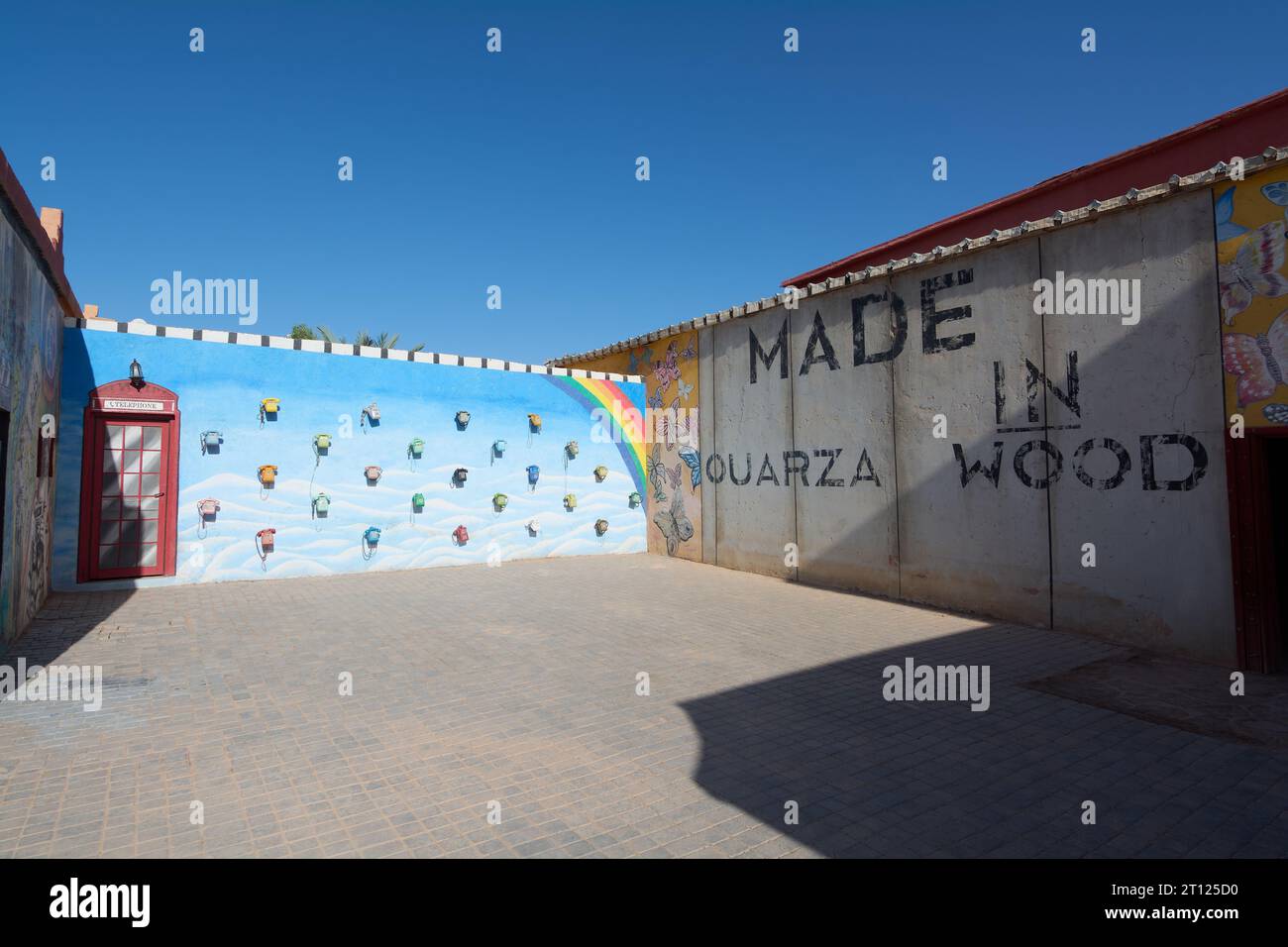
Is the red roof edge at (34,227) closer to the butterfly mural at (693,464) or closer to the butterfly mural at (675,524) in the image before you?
the butterfly mural at (693,464)

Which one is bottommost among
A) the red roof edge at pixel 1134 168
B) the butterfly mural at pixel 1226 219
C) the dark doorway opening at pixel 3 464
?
the dark doorway opening at pixel 3 464

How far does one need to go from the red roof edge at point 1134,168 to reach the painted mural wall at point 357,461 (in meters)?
7.56

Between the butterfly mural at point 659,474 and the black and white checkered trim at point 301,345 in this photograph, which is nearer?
the black and white checkered trim at point 301,345

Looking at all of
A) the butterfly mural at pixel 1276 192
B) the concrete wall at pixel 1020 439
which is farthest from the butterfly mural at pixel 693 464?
the butterfly mural at pixel 1276 192

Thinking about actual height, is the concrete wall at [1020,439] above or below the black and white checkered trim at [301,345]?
below

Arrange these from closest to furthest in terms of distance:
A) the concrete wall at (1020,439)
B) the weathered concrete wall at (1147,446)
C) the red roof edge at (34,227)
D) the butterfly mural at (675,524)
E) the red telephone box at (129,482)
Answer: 1. the red roof edge at (34,227)
2. the weathered concrete wall at (1147,446)
3. the concrete wall at (1020,439)
4. the red telephone box at (129,482)
5. the butterfly mural at (675,524)

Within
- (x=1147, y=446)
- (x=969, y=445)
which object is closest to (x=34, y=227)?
(x=969, y=445)

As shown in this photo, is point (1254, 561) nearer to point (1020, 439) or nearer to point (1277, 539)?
point (1277, 539)

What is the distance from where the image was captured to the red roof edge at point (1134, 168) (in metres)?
10.3

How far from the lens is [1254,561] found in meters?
5.95

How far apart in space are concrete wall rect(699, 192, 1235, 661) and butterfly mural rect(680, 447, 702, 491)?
1.78 meters

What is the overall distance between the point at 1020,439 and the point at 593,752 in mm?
6067

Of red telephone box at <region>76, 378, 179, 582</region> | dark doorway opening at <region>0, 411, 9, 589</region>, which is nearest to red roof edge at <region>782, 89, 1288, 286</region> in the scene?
red telephone box at <region>76, 378, 179, 582</region>
